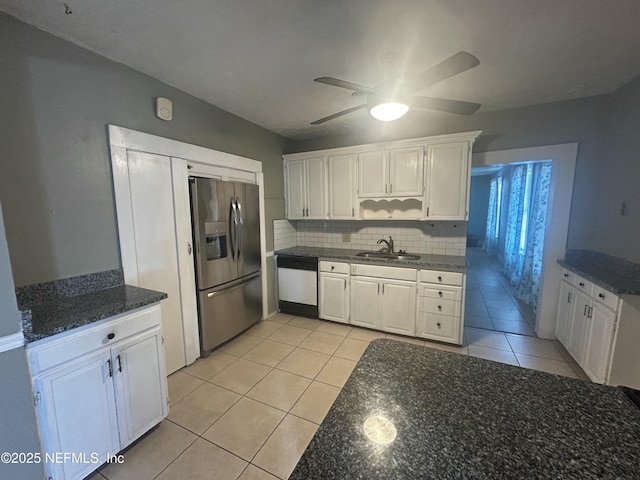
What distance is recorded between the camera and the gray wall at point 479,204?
8.83 meters

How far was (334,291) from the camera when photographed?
333cm

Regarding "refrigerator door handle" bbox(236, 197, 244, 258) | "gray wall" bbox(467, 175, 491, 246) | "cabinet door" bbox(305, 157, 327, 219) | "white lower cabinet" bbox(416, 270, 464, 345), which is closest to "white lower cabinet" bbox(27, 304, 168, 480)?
"refrigerator door handle" bbox(236, 197, 244, 258)

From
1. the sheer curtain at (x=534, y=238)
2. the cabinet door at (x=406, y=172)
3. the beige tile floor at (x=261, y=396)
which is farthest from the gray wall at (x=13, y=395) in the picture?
the sheer curtain at (x=534, y=238)

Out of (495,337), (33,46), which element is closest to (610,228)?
(495,337)

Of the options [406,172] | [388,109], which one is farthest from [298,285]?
[388,109]

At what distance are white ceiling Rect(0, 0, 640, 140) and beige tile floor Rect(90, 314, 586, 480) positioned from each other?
2.54 meters

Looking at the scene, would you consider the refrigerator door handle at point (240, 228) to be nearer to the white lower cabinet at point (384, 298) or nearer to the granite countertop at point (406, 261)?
the granite countertop at point (406, 261)

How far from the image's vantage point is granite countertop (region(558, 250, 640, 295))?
1.91m

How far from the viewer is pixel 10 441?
3.81ft

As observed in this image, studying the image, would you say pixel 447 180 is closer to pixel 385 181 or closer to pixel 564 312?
pixel 385 181

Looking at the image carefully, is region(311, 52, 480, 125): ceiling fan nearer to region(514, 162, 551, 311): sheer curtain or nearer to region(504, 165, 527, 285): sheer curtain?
region(514, 162, 551, 311): sheer curtain

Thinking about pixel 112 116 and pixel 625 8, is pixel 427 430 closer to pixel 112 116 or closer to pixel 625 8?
pixel 625 8

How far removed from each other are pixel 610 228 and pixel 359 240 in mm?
2510

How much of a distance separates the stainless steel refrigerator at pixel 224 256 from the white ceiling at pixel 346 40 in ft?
3.11
